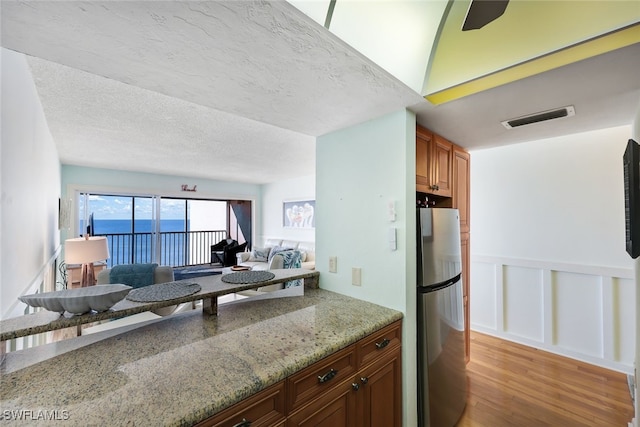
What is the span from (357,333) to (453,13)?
178cm

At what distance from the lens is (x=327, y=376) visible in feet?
3.76

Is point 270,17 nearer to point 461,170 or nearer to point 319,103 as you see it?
point 319,103

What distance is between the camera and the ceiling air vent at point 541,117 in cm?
169

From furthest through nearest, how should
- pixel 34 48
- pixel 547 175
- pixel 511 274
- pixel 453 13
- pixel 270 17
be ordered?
pixel 511 274, pixel 547 175, pixel 453 13, pixel 34 48, pixel 270 17

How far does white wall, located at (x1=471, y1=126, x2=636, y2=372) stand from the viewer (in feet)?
7.70

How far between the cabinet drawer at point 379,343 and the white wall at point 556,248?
7.01 ft

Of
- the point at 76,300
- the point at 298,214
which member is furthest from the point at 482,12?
the point at 298,214

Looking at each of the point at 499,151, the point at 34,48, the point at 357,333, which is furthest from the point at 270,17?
the point at 499,151

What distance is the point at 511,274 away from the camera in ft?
9.55

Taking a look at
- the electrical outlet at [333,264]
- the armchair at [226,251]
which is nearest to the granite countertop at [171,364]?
the electrical outlet at [333,264]

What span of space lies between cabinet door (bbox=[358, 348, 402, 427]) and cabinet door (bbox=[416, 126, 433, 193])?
43.5 inches

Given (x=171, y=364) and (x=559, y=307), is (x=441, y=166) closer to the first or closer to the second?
(x=559, y=307)

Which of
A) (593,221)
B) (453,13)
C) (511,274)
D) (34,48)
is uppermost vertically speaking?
(453,13)

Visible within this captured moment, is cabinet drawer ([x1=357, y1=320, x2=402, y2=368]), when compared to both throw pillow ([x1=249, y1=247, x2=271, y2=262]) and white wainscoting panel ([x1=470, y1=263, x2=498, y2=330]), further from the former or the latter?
throw pillow ([x1=249, y1=247, x2=271, y2=262])
